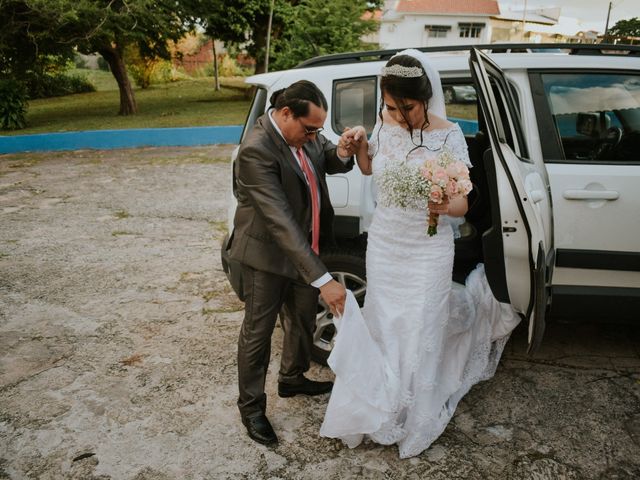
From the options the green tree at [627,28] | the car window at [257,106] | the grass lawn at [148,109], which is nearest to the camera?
→ the car window at [257,106]

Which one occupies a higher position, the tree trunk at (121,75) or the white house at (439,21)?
the white house at (439,21)

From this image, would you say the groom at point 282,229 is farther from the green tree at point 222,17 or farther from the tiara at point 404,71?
the green tree at point 222,17

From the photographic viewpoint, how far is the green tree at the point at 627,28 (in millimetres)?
49781

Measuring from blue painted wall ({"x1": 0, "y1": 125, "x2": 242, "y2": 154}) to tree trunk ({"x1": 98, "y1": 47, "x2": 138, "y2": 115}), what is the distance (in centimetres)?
481

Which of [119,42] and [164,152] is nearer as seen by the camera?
[164,152]

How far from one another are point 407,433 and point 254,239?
3.98 ft

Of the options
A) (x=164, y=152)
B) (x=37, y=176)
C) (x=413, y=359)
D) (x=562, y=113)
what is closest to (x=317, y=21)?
(x=164, y=152)

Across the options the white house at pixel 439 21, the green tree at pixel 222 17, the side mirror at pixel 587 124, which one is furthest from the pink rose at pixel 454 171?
the white house at pixel 439 21

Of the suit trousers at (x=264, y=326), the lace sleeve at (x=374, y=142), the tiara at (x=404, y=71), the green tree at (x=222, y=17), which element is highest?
the green tree at (x=222, y=17)

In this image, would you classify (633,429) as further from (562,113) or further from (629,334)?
(562,113)

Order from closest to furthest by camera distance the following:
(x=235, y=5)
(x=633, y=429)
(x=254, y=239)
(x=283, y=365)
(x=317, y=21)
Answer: (x=254, y=239), (x=633, y=429), (x=283, y=365), (x=317, y=21), (x=235, y=5)

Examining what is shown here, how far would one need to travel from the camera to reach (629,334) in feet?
12.0

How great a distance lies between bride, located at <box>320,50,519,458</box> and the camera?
2428 mm

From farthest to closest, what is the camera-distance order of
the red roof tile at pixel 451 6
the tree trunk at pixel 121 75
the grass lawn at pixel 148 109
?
the red roof tile at pixel 451 6 → the tree trunk at pixel 121 75 → the grass lawn at pixel 148 109
